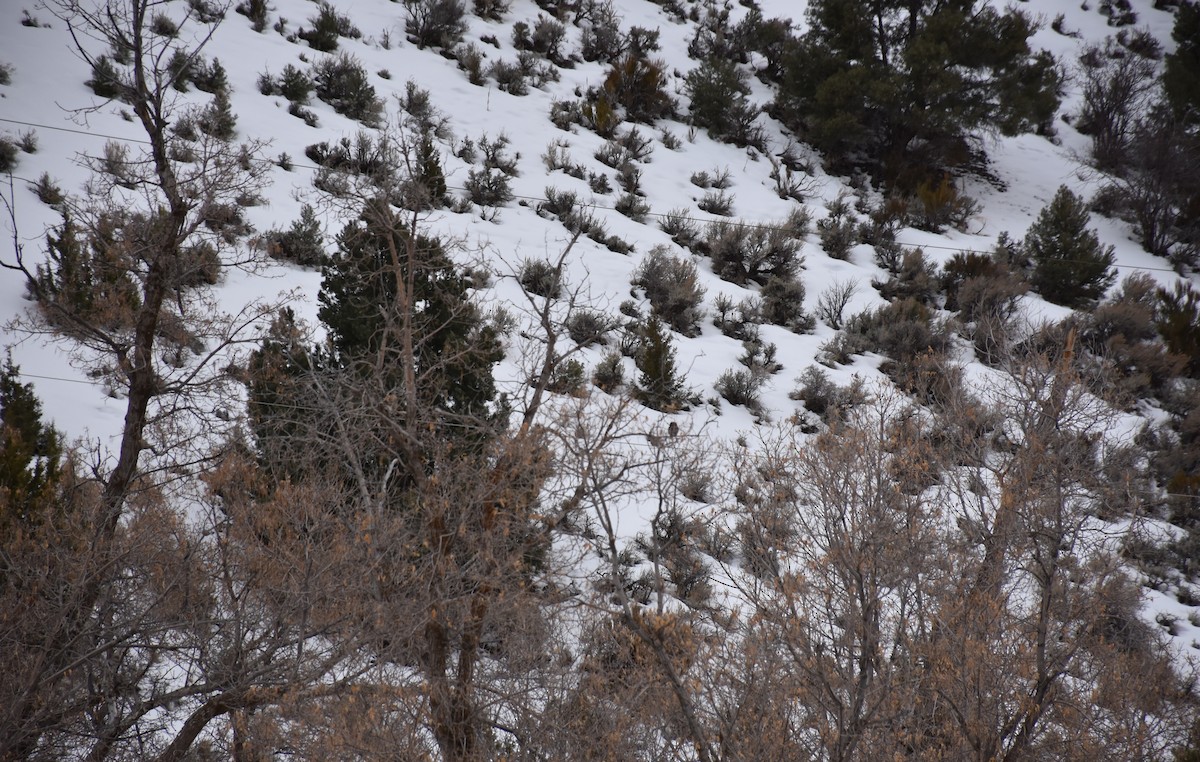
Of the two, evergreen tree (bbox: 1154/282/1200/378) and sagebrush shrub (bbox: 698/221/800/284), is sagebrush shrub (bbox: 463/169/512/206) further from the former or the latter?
evergreen tree (bbox: 1154/282/1200/378)

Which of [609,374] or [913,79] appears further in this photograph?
[913,79]

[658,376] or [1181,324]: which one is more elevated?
[1181,324]

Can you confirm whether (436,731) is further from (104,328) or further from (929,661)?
(104,328)

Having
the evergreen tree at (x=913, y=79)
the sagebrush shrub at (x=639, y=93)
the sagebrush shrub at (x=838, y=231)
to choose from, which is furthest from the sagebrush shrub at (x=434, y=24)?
the sagebrush shrub at (x=838, y=231)

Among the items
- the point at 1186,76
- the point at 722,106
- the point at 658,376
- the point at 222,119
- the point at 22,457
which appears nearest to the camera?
the point at 22,457

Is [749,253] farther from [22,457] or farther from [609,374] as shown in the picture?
[22,457]

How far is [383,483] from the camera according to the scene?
24.1 ft

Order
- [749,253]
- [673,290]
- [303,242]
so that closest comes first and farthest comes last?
[303,242] < [673,290] < [749,253]

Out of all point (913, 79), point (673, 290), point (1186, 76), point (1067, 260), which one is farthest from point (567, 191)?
point (1186, 76)

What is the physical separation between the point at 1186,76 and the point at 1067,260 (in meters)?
8.31

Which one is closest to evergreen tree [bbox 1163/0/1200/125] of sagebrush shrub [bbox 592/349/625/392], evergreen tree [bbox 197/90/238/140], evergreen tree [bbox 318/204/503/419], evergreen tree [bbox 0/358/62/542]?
sagebrush shrub [bbox 592/349/625/392]

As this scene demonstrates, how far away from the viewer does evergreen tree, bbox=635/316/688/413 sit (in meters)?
12.6

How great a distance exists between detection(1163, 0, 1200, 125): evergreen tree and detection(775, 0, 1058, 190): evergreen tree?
9.82 feet

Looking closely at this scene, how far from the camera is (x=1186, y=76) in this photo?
21.0m
